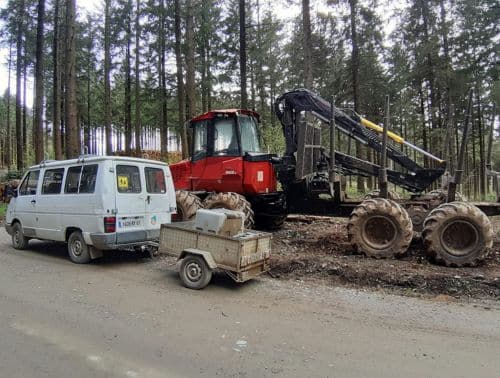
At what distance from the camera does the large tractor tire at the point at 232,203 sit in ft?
29.4

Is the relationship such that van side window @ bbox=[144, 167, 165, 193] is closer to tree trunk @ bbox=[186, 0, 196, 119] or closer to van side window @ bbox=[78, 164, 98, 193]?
van side window @ bbox=[78, 164, 98, 193]

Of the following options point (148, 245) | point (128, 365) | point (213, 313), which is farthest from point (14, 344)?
point (148, 245)

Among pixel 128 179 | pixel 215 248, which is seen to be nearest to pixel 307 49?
pixel 128 179

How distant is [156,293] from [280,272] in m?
2.25

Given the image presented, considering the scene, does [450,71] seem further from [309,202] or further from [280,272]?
[280,272]

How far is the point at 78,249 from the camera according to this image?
25.7 feet

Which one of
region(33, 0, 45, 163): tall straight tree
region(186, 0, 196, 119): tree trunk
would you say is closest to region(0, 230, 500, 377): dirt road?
region(186, 0, 196, 119): tree trunk

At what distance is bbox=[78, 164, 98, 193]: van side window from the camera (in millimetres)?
7391

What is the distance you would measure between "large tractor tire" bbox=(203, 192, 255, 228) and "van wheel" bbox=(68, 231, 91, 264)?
2.91m

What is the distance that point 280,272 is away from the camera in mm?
6941

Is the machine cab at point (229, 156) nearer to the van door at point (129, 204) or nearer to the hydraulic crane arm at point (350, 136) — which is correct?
the hydraulic crane arm at point (350, 136)

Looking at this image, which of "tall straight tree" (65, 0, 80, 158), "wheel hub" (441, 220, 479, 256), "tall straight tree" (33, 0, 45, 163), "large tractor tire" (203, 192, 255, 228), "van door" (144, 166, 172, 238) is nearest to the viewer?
"wheel hub" (441, 220, 479, 256)

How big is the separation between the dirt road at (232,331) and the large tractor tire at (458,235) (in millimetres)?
1666

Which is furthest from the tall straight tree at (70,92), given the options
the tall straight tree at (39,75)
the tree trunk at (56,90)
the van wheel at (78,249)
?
the tree trunk at (56,90)
